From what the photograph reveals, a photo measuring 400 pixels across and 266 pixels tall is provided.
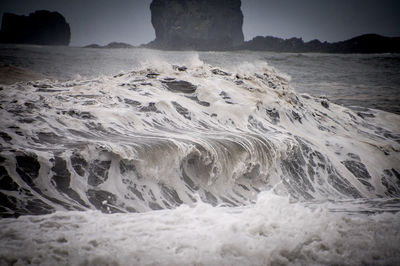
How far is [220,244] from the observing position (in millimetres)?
1821

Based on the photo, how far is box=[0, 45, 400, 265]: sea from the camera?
1.81 metres

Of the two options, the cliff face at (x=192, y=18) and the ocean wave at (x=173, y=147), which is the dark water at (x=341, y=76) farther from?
the cliff face at (x=192, y=18)

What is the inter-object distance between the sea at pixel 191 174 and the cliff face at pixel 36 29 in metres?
32.4

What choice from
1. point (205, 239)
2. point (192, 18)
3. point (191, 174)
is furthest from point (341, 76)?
point (192, 18)

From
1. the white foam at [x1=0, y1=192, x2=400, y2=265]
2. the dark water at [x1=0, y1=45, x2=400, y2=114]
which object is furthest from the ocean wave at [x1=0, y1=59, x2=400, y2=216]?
the dark water at [x1=0, y1=45, x2=400, y2=114]

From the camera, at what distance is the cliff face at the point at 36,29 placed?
98.4 feet

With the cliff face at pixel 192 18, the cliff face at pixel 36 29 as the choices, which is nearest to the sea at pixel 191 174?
the cliff face at pixel 36 29

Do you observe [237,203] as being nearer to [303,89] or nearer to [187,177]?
[187,177]

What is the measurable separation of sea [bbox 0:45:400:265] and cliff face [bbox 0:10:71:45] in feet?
106

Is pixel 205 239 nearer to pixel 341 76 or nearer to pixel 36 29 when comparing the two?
pixel 341 76

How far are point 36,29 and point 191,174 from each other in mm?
40904

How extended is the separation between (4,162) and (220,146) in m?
2.67

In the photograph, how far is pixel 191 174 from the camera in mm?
3600

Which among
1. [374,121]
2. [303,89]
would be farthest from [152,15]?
[374,121]
